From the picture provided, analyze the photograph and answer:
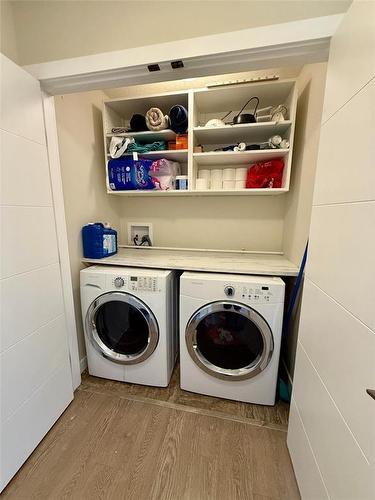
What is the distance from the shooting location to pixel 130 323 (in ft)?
5.19

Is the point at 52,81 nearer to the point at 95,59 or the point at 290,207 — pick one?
the point at 95,59

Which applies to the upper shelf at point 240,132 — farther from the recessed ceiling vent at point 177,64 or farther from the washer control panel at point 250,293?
the washer control panel at point 250,293

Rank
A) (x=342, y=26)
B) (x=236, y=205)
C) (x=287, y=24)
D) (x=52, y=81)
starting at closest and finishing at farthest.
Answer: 1. (x=342, y=26)
2. (x=287, y=24)
3. (x=52, y=81)
4. (x=236, y=205)

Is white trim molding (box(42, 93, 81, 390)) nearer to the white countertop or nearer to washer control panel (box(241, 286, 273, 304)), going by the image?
the white countertop

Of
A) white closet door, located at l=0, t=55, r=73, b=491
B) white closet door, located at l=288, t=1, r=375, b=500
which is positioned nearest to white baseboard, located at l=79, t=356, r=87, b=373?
white closet door, located at l=0, t=55, r=73, b=491

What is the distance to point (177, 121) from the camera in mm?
1556

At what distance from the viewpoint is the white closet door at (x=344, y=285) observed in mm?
560

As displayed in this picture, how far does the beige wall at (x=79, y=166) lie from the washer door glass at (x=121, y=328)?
204mm

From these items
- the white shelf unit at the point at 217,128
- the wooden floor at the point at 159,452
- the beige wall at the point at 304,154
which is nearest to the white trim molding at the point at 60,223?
the wooden floor at the point at 159,452

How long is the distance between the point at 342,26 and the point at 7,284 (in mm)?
1630

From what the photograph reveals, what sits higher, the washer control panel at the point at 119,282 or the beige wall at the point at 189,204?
the beige wall at the point at 189,204

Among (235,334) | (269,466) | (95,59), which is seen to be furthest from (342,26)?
(269,466)

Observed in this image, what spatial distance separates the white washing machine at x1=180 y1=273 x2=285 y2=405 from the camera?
1306mm

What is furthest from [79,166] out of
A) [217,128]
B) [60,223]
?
[217,128]
